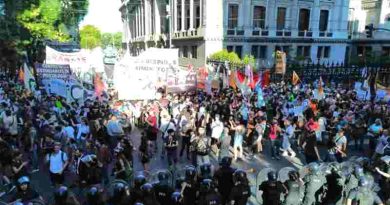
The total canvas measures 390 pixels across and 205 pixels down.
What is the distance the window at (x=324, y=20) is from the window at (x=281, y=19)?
4624 mm

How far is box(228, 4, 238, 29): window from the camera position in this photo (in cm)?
3866

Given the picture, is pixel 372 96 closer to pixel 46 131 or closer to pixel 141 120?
pixel 141 120

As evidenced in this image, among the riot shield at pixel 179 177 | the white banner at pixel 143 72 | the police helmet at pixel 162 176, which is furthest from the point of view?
the white banner at pixel 143 72

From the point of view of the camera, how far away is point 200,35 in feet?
127

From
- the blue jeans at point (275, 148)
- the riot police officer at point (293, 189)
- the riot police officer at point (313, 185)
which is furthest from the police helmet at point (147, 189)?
the blue jeans at point (275, 148)

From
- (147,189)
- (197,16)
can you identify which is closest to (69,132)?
(147,189)

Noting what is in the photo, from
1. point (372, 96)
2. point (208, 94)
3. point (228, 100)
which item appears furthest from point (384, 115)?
point (208, 94)

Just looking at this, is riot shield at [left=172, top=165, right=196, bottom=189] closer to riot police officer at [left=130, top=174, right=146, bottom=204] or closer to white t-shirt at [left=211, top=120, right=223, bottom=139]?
riot police officer at [left=130, top=174, right=146, bottom=204]

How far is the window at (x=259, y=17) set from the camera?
1559 inches

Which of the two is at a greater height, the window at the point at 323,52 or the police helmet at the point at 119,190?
the police helmet at the point at 119,190

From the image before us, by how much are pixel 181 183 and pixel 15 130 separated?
20.2 ft

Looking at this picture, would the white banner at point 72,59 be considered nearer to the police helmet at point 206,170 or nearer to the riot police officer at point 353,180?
the police helmet at point 206,170

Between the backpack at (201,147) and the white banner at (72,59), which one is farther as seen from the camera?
the white banner at (72,59)

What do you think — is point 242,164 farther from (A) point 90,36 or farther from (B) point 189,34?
(A) point 90,36
